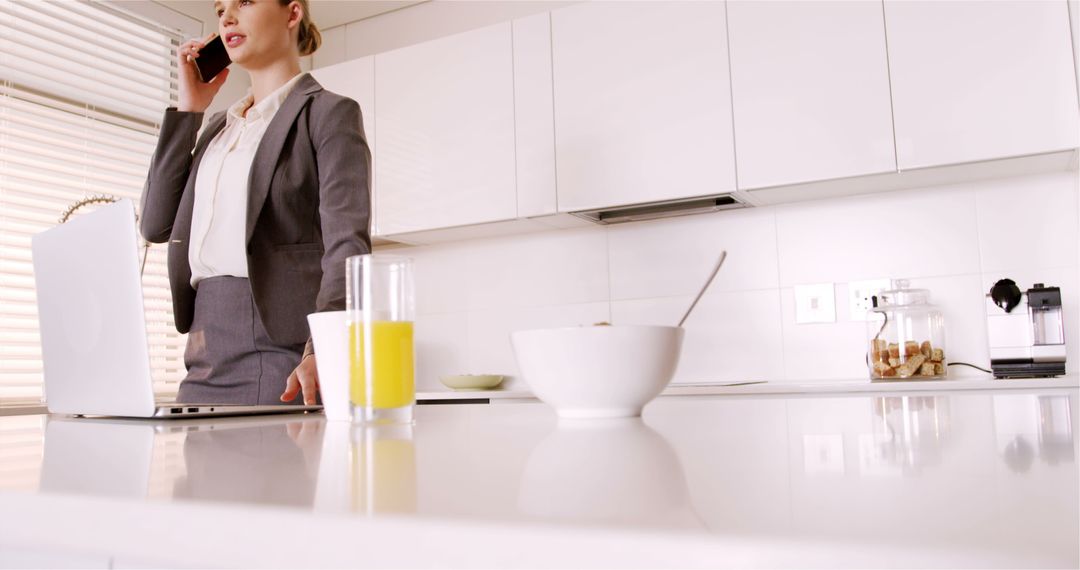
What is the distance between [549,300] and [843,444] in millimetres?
2709

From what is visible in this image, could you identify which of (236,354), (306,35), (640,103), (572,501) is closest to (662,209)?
(640,103)

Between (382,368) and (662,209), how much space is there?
2.24 metres

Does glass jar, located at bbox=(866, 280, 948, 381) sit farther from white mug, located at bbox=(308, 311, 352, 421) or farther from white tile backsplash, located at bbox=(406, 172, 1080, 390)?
white mug, located at bbox=(308, 311, 352, 421)

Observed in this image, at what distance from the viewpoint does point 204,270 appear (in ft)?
4.79

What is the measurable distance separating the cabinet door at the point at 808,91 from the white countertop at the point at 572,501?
200 cm

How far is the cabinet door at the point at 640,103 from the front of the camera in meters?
2.58

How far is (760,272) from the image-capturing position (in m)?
2.81

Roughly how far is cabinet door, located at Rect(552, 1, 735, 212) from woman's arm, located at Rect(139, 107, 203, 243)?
4.61 ft

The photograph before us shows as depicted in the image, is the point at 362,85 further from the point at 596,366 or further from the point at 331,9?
the point at 596,366

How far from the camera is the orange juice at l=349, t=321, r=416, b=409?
0.70 metres

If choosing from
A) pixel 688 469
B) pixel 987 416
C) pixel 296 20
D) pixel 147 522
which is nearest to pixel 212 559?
pixel 147 522

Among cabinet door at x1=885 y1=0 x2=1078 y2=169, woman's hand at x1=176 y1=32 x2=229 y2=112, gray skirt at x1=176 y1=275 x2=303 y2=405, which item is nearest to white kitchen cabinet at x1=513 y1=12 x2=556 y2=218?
cabinet door at x1=885 y1=0 x2=1078 y2=169

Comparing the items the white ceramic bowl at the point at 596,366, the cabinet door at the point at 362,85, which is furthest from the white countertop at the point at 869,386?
the white ceramic bowl at the point at 596,366

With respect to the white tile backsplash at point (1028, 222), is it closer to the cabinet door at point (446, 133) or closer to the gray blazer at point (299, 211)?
the cabinet door at point (446, 133)
